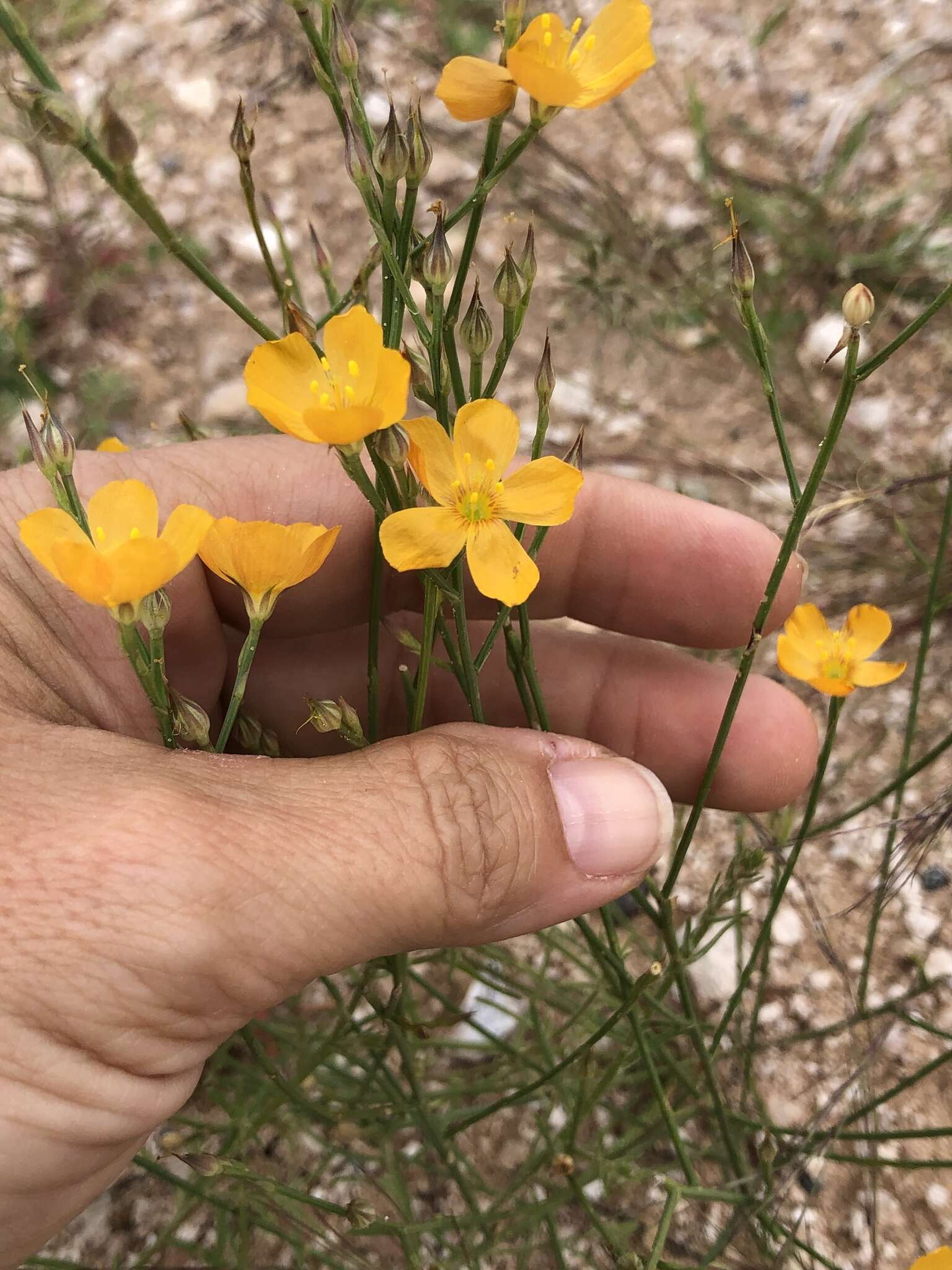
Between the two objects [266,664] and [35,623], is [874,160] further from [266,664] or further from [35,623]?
[35,623]

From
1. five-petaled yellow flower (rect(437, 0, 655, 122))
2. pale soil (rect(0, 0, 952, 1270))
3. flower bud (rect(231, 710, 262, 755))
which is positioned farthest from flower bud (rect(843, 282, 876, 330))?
pale soil (rect(0, 0, 952, 1270))

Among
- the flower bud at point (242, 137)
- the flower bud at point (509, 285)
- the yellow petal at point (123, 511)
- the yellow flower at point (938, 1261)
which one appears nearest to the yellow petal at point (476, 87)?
the flower bud at point (509, 285)

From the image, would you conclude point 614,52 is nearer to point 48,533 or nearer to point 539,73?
point 539,73

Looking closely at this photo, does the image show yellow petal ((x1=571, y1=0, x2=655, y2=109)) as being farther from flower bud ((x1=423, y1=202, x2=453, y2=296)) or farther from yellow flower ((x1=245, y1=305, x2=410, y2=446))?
yellow flower ((x1=245, y1=305, x2=410, y2=446))

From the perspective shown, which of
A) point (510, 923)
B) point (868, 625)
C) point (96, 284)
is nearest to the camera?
point (510, 923)

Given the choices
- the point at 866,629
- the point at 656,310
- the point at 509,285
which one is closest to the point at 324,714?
the point at 509,285

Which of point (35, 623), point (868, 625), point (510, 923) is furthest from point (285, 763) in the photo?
point (868, 625)
